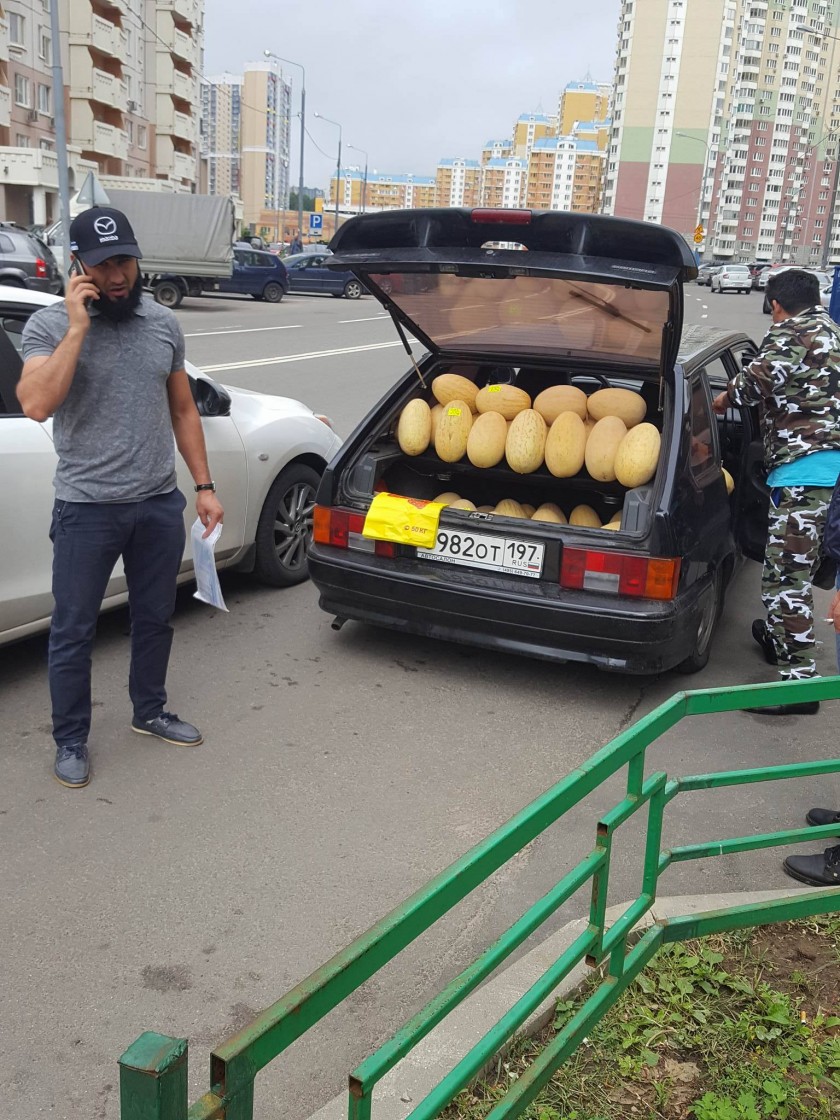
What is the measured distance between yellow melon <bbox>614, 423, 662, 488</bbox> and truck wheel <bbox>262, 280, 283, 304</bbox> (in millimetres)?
28496

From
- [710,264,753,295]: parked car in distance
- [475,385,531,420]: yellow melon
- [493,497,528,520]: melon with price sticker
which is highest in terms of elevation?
[710,264,753,295]: parked car in distance

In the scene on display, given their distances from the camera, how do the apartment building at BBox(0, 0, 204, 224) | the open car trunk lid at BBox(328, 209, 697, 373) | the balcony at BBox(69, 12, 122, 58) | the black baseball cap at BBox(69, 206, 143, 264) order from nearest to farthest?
the black baseball cap at BBox(69, 206, 143, 264) → the open car trunk lid at BBox(328, 209, 697, 373) → the apartment building at BBox(0, 0, 204, 224) → the balcony at BBox(69, 12, 122, 58)

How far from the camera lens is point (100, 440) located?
364 cm

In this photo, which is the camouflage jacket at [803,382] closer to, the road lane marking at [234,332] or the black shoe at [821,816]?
the black shoe at [821,816]

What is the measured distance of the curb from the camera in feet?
7.51

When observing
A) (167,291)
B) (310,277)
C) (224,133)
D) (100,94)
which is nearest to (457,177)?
(224,133)

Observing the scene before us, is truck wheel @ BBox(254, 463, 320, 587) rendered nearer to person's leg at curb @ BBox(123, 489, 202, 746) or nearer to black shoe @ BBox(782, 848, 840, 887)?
person's leg at curb @ BBox(123, 489, 202, 746)

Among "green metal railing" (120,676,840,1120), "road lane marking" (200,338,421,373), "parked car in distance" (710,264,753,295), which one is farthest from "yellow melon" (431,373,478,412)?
"parked car in distance" (710,264,753,295)

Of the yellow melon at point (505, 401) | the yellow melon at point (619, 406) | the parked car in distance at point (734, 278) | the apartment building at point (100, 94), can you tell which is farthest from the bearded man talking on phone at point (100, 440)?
the parked car in distance at point (734, 278)

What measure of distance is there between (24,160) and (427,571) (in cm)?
4701

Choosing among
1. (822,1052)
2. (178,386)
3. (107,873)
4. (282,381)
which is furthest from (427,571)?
(282,381)

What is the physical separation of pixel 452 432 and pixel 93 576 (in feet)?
6.58

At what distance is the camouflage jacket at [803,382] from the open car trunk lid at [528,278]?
18.2 inches

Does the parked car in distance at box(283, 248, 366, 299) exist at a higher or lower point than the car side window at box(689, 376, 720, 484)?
higher
